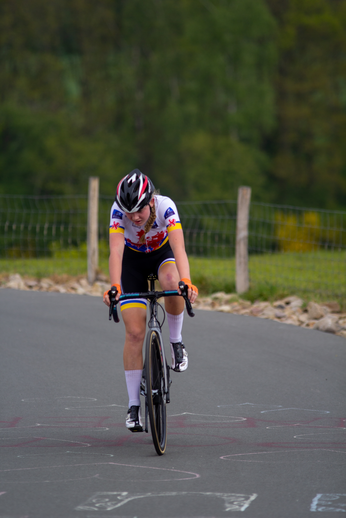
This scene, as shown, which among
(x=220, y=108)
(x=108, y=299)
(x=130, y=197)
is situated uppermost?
(x=220, y=108)

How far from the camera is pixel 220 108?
4391cm

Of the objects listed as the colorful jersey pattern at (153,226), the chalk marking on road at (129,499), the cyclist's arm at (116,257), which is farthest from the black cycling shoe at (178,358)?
the chalk marking on road at (129,499)

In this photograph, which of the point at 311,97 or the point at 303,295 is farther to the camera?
the point at 311,97

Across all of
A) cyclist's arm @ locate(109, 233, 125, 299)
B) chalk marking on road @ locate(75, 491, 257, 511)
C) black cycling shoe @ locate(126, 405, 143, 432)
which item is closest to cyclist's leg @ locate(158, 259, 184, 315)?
cyclist's arm @ locate(109, 233, 125, 299)

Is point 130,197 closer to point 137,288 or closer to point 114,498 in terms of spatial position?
point 137,288

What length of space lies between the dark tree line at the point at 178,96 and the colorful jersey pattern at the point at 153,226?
36471 millimetres

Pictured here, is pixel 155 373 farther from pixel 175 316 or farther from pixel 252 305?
pixel 252 305

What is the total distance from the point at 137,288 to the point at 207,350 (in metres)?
3.01

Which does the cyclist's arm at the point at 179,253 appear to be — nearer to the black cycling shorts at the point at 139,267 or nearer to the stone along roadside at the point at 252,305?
the black cycling shorts at the point at 139,267

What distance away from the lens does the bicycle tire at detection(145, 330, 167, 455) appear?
15.8 ft

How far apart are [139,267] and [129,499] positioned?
6.59 feet

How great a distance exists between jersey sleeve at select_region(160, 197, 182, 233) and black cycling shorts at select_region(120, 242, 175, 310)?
1.08 ft

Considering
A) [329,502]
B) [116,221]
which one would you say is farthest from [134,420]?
[329,502]

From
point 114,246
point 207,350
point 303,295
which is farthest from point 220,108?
point 114,246
